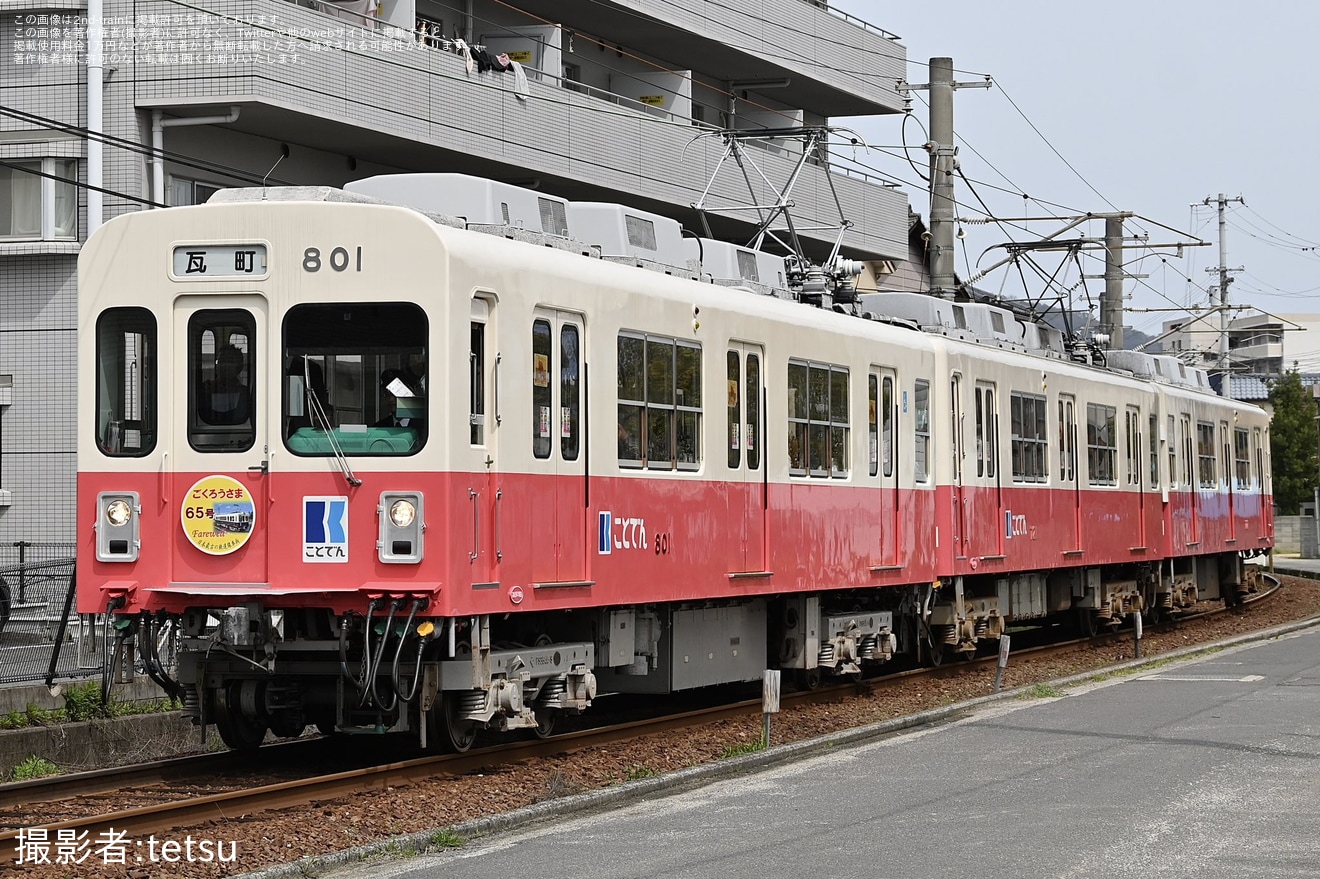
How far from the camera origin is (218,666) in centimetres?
1153

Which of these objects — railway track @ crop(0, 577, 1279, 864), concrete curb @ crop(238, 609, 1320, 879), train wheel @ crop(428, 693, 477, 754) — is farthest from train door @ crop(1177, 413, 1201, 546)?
train wheel @ crop(428, 693, 477, 754)

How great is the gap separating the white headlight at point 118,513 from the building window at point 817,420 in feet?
19.2

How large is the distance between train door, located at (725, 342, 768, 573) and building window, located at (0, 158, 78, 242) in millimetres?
9853

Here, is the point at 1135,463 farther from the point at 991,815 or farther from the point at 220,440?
the point at 220,440

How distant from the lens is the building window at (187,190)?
21.0m

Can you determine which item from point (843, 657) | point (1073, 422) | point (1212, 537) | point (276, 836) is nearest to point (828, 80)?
point (1212, 537)

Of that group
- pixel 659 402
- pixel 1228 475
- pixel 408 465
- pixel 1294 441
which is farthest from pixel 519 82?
pixel 1294 441

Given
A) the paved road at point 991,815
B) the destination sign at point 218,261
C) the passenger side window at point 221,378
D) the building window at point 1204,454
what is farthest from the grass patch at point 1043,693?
the building window at point 1204,454

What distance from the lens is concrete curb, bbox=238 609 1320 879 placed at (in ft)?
28.6

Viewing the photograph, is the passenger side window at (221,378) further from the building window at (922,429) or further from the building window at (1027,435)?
the building window at (1027,435)

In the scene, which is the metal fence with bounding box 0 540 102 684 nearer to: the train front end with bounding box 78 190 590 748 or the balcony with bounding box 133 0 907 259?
the train front end with bounding box 78 190 590 748

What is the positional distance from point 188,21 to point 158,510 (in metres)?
10.6

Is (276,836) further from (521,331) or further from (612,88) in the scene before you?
(612,88)

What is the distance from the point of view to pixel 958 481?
18906mm
